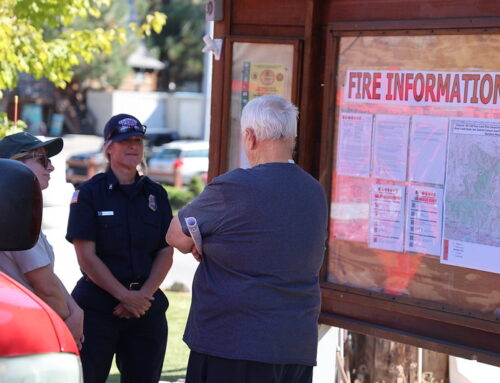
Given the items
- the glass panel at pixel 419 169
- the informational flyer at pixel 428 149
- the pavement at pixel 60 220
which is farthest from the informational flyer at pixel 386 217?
the pavement at pixel 60 220

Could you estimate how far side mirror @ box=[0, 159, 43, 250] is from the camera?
9.05 feet

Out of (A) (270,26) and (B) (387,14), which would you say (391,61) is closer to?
(B) (387,14)

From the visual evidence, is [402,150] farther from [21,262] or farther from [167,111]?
[167,111]

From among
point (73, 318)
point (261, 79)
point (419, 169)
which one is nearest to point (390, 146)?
point (419, 169)

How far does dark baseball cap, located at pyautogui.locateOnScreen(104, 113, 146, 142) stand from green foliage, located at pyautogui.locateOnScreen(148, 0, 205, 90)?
47.2 meters

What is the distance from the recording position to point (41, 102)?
4425cm

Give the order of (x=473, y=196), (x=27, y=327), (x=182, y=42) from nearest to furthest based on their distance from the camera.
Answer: (x=27, y=327) → (x=473, y=196) → (x=182, y=42)

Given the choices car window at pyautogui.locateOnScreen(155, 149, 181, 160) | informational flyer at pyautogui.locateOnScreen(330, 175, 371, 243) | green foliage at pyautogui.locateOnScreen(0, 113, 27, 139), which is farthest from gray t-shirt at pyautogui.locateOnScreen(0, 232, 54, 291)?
car window at pyautogui.locateOnScreen(155, 149, 181, 160)

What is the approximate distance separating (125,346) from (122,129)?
3.92 feet

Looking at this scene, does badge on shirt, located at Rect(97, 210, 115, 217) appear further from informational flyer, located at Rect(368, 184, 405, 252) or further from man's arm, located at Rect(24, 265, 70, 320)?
informational flyer, located at Rect(368, 184, 405, 252)

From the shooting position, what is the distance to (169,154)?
2602 centimetres

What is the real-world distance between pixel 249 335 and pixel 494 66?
1862 millimetres

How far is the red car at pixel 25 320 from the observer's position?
248 cm

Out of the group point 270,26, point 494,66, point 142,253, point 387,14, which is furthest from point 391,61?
point 142,253
